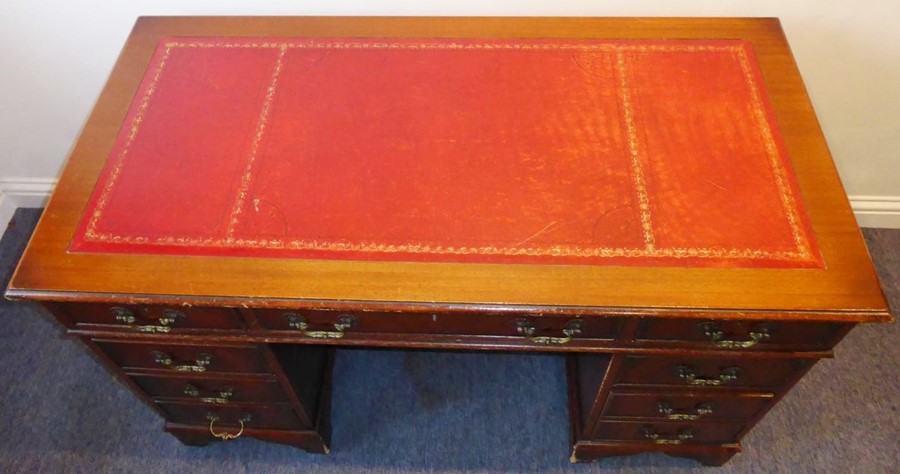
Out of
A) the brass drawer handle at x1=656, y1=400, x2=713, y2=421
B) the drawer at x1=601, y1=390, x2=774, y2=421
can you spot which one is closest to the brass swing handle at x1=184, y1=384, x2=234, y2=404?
the drawer at x1=601, y1=390, x2=774, y2=421

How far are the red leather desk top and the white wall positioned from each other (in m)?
0.19

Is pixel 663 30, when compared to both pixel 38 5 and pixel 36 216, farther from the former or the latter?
pixel 36 216

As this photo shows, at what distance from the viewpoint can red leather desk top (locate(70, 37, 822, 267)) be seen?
1.26m

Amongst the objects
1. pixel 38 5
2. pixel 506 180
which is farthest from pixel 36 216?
pixel 506 180

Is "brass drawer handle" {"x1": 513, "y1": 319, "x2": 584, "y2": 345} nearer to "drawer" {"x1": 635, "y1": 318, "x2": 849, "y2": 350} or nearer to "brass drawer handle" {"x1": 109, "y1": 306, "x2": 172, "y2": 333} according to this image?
"drawer" {"x1": 635, "y1": 318, "x2": 849, "y2": 350}

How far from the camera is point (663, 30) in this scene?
1604mm

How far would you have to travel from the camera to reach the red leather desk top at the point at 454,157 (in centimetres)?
126

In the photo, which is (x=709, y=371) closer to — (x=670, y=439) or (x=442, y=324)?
(x=670, y=439)

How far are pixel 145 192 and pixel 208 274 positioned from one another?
0.27m

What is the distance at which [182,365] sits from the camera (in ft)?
5.01

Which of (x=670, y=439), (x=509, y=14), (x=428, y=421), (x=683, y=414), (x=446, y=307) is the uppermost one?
(x=509, y=14)

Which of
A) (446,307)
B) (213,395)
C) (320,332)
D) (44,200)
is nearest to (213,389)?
(213,395)

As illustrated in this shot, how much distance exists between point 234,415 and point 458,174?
963 mm

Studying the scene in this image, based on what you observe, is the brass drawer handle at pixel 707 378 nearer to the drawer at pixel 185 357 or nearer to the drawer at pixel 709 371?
the drawer at pixel 709 371
